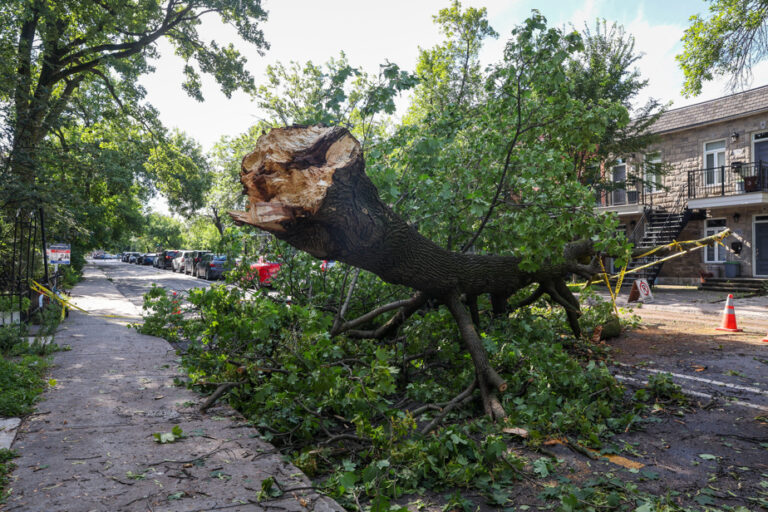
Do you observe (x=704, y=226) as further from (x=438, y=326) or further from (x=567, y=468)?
(x=567, y=468)

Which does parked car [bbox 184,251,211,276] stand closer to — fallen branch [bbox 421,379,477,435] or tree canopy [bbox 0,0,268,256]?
tree canopy [bbox 0,0,268,256]

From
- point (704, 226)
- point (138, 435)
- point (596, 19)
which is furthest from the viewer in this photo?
point (704, 226)

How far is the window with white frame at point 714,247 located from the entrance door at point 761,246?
3.78 feet

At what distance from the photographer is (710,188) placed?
1933 centimetres

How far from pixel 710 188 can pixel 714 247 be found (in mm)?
2501

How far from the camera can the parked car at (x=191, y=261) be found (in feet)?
93.4

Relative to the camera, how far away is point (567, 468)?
319 cm

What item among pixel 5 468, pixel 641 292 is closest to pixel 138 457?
pixel 5 468

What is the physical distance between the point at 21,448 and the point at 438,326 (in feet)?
12.6

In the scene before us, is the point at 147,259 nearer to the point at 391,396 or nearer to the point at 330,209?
the point at 391,396

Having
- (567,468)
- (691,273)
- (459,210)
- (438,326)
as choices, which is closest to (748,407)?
(567,468)

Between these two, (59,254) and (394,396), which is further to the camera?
(59,254)

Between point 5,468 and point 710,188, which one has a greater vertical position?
point 710,188

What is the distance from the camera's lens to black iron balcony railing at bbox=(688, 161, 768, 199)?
1748 cm
